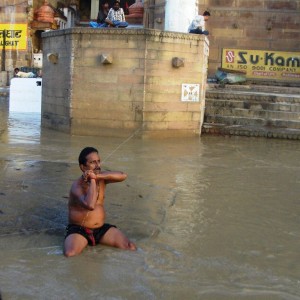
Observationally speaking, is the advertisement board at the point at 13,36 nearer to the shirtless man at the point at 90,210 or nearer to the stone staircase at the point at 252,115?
the stone staircase at the point at 252,115

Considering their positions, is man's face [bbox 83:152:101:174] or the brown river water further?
man's face [bbox 83:152:101:174]

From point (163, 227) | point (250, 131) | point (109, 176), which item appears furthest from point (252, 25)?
point (109, 176)

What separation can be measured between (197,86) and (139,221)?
714 centimetres

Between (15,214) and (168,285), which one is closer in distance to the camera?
(168,285)

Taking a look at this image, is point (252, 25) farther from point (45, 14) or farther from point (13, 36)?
point (13, 36)

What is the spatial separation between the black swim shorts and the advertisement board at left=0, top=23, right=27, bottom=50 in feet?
74.6

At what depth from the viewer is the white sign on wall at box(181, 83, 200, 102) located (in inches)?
467

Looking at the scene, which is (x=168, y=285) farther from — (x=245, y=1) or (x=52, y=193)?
(x=245, y=1)

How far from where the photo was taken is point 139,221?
5262 millimetres

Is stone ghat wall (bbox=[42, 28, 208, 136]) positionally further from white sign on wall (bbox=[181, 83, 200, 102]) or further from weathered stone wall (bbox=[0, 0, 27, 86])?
weathered stone wall (bbox=[0, 0, 27, 86])

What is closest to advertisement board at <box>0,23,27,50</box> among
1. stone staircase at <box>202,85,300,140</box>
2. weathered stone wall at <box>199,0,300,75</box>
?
weathered stone wall at <box>199,0,300,75</box>

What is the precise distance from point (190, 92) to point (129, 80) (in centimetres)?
141

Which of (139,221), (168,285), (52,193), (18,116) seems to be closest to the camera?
(168,285)

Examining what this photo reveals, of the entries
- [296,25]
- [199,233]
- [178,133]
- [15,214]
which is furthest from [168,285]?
[296,25]
